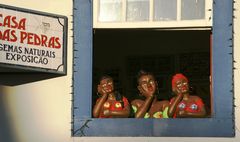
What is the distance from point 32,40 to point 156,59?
3.21 m

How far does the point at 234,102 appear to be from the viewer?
26.3 ft

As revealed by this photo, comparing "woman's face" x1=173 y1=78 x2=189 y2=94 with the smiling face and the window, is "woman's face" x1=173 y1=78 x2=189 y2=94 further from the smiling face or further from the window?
the window

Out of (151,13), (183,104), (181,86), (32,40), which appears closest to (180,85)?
(181,86)

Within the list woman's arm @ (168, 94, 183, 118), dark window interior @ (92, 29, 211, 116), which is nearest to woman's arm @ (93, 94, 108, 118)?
woman's arm @ (168, 94, 183, 118)

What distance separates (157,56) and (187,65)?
0.57 meters

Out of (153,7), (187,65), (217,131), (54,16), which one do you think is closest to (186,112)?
(217,131)

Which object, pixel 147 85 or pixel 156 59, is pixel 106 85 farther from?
pixel 156 59

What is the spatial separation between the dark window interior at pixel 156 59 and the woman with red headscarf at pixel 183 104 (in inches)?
87.3

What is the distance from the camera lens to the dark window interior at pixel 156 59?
10.8 meters

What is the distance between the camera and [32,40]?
331 inches

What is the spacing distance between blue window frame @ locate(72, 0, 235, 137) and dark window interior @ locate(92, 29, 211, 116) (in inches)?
83.9

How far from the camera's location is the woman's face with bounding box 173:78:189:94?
8344mm

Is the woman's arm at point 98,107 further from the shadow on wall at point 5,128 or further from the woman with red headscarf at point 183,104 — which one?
the shadow on wall at point 5,128

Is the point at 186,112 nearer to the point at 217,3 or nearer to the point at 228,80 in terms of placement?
the point at 228,80
